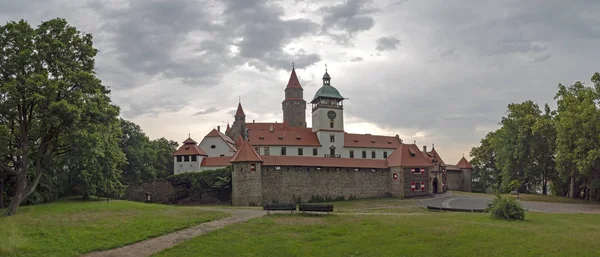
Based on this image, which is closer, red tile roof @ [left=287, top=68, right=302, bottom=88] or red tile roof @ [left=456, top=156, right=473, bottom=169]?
red tile roof @ [left=456, top=156, right=473, bottom=169]

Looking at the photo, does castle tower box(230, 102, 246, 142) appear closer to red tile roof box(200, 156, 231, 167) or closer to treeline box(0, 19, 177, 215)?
red tile roof box(200, 156, 231, 167)

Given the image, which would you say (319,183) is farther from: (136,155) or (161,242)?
(161,242)

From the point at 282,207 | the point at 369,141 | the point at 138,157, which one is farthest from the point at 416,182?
the point at 138,157

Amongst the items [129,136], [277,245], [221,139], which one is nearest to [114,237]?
[277,245]

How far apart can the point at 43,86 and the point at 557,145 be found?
39.4 m

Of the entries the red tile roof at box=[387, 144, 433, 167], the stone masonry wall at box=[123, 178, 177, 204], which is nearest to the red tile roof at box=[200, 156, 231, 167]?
the stone masonry wall at box=[123, 178, 177, 204]

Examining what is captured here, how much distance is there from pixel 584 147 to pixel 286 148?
34.0m

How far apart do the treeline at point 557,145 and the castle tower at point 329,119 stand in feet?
63.7

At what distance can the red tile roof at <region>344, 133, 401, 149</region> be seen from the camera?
65344 mm

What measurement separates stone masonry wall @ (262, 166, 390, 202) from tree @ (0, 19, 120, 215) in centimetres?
1849

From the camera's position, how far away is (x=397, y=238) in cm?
2006

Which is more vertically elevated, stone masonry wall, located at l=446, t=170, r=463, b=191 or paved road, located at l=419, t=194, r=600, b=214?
stone masonry wall, located at l=446, t=170, r=463, b=191

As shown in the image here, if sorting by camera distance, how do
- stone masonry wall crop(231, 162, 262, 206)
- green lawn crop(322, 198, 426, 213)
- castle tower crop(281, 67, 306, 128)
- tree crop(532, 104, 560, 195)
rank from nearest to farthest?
green lawn crop(322, 198, 426, 213), stone masonry wall crop(231, 162, 262, 206), tree crop(532, 104, 560, 195), castle tower crop(281, 67, 306, 128)

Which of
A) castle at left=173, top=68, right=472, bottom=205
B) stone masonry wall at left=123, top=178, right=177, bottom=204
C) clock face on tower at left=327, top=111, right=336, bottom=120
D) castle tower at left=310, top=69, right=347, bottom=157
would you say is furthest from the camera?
clock face on tower at left=327, top=111, right=336, bottom=120
